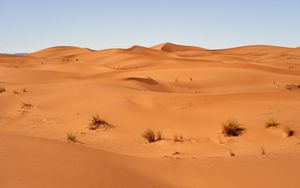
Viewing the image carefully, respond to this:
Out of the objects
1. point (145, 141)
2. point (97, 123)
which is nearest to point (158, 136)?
point (145, 141)

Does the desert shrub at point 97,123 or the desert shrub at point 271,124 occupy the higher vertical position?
the desert shrub at point 271,124

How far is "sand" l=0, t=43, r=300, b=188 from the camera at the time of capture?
526 centimetres

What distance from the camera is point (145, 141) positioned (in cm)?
967

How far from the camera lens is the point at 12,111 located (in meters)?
13.6

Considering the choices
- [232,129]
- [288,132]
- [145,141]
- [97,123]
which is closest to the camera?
[288,132]

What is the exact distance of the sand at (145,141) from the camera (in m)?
5.26

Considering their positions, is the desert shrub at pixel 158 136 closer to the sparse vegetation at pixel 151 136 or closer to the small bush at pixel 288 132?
the sparse vegetation at pixel 151 136

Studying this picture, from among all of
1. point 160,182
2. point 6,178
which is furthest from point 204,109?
point 6,178

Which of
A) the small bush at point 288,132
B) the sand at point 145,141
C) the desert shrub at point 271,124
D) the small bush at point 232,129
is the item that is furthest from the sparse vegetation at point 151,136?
the small bush at point 288,132

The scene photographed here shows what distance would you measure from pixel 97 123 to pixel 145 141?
7.00ft

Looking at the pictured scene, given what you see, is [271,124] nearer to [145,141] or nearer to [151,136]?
[151,136]

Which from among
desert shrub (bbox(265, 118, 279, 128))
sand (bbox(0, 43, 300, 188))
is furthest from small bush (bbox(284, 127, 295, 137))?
desert shrub (bbox(265, 118, 279, 128))

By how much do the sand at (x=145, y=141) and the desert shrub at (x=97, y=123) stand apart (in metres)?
0.16

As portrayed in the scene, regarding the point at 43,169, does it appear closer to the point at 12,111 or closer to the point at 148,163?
the point at 148,163
